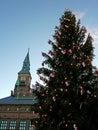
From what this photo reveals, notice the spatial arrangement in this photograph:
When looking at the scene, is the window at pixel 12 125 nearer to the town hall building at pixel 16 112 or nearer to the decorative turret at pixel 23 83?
the town hall building at pixel 16 112

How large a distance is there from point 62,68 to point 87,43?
2.44m

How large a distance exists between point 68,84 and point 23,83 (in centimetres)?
4745

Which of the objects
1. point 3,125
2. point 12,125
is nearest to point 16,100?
point 12,125

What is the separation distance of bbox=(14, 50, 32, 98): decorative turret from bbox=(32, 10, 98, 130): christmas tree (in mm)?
40209

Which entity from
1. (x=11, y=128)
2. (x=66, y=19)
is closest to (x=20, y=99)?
(x=11, y=128)

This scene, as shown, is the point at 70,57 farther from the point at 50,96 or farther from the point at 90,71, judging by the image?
the point at 50,96

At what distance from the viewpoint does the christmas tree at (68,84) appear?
14.8 m

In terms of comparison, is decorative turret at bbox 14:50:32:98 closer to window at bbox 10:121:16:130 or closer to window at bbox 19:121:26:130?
window at bbox 10:121:16:130

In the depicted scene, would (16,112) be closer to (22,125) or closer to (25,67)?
(22,125)

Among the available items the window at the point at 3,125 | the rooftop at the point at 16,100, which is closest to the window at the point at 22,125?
the window at the point at 3,125

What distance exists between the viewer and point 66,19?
1834cm

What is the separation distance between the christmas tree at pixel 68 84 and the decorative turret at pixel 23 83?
40.2m

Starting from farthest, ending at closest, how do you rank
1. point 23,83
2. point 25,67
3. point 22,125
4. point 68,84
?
point 25,67, point 23,83, point 22,125, point 68,84

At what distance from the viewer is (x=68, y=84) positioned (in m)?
15.5
